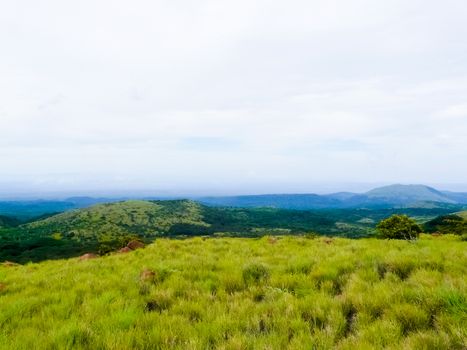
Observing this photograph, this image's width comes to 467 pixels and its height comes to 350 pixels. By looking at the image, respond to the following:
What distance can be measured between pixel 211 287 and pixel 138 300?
181cm

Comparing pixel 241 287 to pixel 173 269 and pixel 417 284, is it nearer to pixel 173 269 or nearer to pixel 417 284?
pixel 173 269

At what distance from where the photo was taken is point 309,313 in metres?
6.10

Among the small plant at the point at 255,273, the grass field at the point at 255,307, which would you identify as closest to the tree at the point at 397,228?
the grass field at the point at 255,307

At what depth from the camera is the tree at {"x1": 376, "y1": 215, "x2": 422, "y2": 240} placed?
22.4 m

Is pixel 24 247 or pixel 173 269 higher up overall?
pixel 173 269

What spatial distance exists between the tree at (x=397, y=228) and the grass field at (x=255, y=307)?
13130mm

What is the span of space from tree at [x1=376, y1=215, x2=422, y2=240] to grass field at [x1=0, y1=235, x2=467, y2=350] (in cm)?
1313

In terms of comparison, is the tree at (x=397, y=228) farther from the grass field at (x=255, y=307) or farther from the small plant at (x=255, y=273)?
the small plant at (x=255, y=273)

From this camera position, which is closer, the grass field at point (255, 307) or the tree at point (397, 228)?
the grass field at point (255, 307)

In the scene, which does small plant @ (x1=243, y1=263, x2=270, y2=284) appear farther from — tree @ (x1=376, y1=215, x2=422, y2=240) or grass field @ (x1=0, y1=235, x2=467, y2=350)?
tree @ (x1=376, y1=215, x2=422, y2=240)

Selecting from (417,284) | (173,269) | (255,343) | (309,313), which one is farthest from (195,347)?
(173,269)

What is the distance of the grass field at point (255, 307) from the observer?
16.6 feet

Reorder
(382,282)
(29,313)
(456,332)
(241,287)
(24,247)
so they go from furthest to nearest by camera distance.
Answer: (24,247) → (241,287) → (382,282) → (29,313) → (456,332)

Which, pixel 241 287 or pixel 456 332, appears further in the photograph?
pixel 241 287
